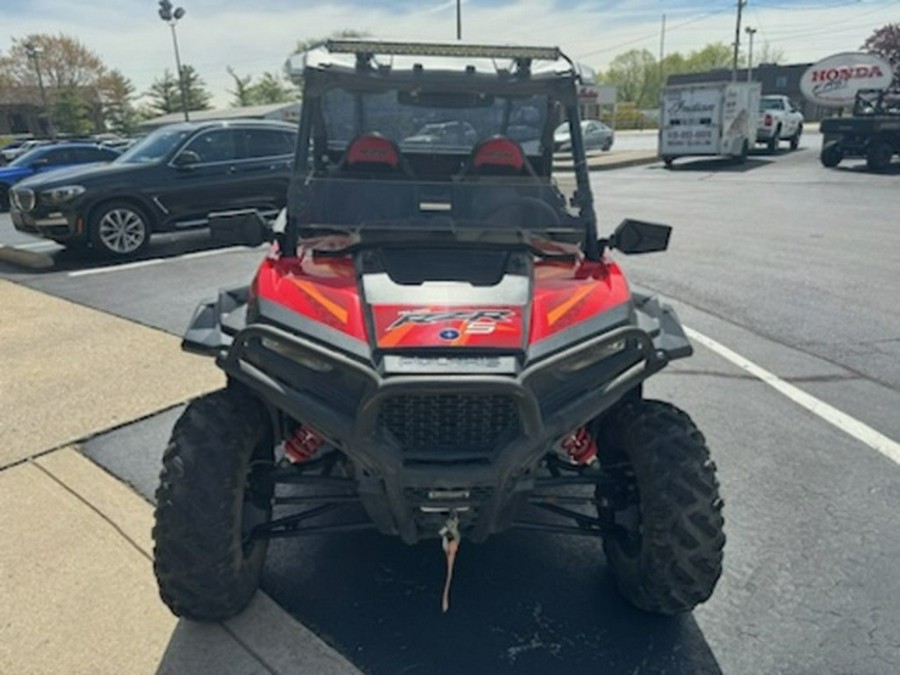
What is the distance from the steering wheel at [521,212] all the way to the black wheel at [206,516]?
4.38ft

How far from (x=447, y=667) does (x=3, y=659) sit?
1558mm

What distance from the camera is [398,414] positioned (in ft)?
7.06

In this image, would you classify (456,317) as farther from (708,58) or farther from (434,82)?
(708,58)

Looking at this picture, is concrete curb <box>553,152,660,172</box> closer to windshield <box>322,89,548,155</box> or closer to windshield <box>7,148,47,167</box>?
windshield <box>7,148,47,167</box>

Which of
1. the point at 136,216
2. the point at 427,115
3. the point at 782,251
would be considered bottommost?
the point at 782,251

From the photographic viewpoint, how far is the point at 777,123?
25.1m

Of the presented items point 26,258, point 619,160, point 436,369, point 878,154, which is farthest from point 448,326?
point 619,160

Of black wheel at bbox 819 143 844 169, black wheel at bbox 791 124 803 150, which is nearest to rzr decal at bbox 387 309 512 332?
black wheel at bbox 819 143 844 169

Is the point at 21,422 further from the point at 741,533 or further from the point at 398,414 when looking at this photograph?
the point at 741,533

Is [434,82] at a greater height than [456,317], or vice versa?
[434,82]

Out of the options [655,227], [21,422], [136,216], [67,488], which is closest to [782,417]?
[655,227]

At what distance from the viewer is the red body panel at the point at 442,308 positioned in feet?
7.03

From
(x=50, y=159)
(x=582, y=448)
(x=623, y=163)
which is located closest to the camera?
(x=582, y=448)

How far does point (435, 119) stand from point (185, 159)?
6966mm
